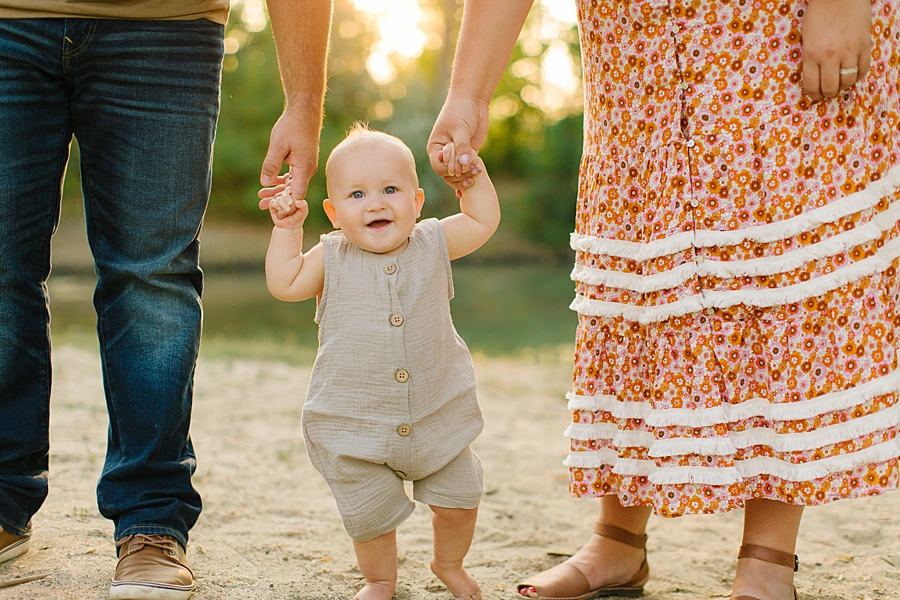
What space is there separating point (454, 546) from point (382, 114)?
22.8 m

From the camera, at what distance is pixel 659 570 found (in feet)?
7.77

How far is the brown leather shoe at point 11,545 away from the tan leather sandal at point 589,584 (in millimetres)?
1248

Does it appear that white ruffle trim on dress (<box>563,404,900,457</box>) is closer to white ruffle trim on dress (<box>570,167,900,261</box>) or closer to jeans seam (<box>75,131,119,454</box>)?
white ruffle trim on dress (<box>570,167,900,261</box>)

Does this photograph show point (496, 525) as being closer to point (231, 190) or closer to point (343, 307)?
point (343, 307)

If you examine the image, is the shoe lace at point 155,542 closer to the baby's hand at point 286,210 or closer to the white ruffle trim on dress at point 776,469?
the baby's hand at point 286,210

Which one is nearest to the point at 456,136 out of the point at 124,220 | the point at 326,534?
the point at 124,220

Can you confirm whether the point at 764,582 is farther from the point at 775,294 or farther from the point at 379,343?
the point at 379,343

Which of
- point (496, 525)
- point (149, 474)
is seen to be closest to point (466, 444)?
point (149, 474)

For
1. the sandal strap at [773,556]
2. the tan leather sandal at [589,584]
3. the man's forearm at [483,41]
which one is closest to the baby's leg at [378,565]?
the tan leather sandal at [589,584]

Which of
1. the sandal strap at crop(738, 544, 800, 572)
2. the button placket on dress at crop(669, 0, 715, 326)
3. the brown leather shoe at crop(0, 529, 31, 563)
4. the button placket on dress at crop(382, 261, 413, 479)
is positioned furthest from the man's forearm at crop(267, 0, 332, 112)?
the sandal strap at crop(738, 544, 800, 572)

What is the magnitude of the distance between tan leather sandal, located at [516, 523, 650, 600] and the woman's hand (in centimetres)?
114

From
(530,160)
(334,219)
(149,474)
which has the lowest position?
(149,474)

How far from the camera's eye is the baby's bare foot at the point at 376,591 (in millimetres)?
1938

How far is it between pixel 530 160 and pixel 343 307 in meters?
23.4
